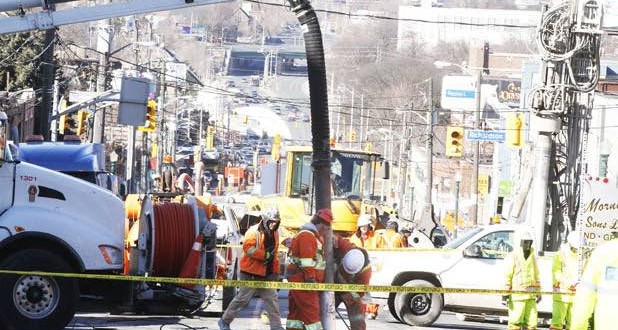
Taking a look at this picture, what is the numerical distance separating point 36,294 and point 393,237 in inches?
476

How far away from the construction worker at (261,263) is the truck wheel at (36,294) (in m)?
1.97

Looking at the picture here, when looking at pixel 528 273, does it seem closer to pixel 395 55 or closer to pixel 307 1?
pixel 307 1

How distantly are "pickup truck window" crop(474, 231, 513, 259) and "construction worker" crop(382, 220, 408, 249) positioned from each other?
477 cm

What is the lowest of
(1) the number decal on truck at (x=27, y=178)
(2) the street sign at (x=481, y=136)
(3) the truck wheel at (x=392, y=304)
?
(3) the truck wheel at (x=392, y=304)

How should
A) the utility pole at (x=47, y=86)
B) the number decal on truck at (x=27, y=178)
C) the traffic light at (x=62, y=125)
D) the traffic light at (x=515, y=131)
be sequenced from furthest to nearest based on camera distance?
the traffic light at (x=62, y=125)
the traffic light at (x=515, y=131)
the utility pole at (x=47, y=86)
the number decal on truck at (x=27, y=178)

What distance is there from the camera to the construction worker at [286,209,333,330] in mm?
14031

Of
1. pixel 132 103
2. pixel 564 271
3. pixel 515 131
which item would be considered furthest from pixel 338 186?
pixel 564 271

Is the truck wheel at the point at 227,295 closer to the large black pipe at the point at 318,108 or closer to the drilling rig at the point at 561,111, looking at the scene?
the large black pipe at the point at 318,108

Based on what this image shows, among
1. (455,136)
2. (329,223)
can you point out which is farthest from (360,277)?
(455,136)

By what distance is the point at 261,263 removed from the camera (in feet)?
52.3

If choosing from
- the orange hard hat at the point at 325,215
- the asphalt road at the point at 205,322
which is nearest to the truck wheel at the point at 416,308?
the asphalt road at the point at 205,322

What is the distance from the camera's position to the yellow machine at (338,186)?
1122 inches

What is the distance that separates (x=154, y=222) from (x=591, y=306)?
8293mm

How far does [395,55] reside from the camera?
152m
